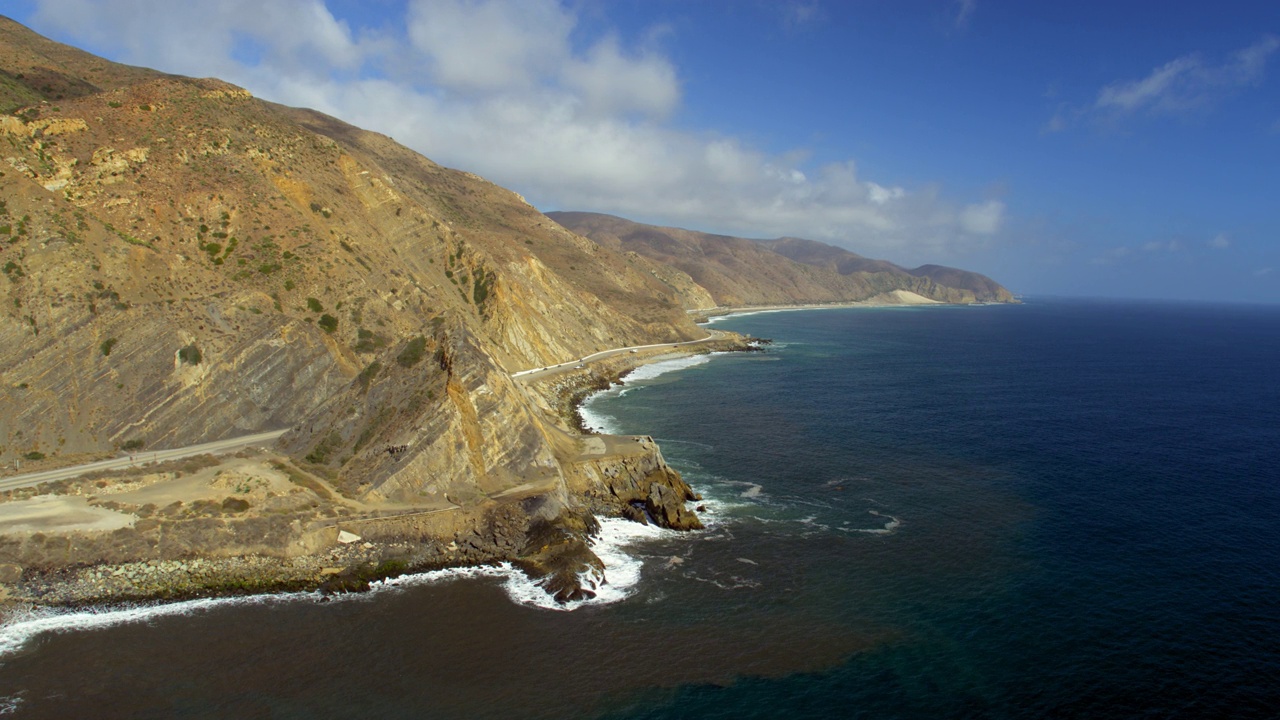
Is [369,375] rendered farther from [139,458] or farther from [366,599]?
[366,599]

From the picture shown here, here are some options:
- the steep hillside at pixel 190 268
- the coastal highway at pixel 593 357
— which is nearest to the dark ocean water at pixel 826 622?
the steep hillside at pixel 190 268

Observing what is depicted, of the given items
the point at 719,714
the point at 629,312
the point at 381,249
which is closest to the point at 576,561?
the point at 719,714

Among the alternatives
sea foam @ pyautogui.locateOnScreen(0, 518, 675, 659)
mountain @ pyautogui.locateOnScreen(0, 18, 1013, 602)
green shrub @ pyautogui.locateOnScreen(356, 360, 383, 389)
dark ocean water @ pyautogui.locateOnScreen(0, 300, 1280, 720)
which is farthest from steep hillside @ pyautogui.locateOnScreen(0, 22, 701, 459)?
dark ocean water @ pyautogui.locateOnScreen(0, 300, 1280, 720)

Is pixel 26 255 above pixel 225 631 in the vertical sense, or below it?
above

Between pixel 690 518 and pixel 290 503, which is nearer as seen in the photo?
pixel 290 503

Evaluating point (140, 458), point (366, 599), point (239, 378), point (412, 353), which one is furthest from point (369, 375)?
point (366, 599)

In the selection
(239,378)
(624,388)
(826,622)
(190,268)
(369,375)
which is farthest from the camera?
(624,388)

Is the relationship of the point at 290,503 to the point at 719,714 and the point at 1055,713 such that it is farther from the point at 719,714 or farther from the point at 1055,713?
the point at 1055,713
